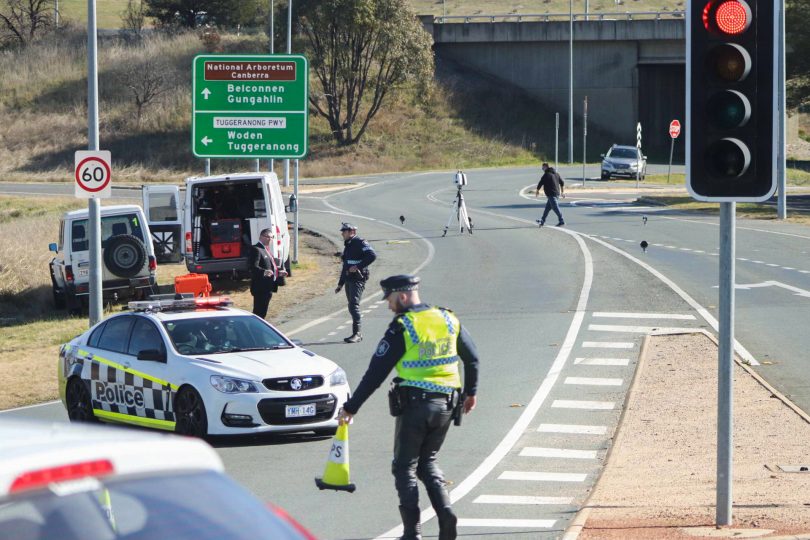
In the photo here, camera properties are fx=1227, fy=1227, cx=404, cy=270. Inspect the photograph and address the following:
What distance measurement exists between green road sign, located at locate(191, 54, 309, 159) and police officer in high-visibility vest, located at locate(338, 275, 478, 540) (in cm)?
2110

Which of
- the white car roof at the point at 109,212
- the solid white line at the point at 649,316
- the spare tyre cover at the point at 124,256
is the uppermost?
the white car roof at the point at 109,212

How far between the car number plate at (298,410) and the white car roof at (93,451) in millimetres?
8541

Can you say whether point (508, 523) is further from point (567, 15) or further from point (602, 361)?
point (567, 15)

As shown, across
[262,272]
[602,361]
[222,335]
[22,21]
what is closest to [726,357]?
[222,335]

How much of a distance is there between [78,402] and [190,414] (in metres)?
2.12

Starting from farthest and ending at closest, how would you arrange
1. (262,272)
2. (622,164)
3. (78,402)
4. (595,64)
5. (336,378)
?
(595,64)
(622,164)
(262,272)
(78,402)
(336,378)

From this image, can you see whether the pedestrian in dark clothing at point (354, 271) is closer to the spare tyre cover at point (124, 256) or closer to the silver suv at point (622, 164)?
the spare tyre cover at point (124, 256)

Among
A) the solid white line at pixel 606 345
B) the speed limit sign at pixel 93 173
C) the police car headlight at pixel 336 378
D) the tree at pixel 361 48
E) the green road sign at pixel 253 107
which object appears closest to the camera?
the police car headlight at pixel 336 378

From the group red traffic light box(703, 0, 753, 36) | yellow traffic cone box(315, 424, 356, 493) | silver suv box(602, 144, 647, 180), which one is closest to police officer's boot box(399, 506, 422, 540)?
yellow traffic cone box(315, 424, 356, 493)

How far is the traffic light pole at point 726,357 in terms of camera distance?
851cm

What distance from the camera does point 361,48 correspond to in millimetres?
70125

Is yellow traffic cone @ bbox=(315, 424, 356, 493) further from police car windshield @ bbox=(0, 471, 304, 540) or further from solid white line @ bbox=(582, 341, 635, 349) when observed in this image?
solid white line @ bbox=(582, 341, 635, 349)

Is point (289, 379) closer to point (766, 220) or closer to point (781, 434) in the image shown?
point (781, 434)

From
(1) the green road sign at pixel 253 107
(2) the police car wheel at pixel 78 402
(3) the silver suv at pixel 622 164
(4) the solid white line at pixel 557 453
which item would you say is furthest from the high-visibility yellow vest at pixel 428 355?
(3) the silver suv at pixel 622 164
